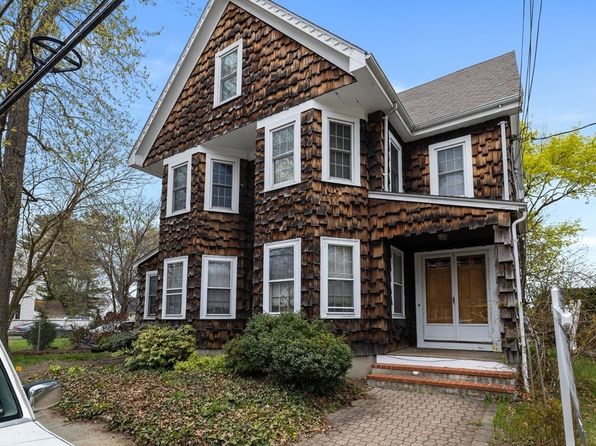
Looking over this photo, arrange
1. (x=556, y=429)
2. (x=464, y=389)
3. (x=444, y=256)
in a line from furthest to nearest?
(x=444, y=256), (x=464, y=389), (x=556, y=429)

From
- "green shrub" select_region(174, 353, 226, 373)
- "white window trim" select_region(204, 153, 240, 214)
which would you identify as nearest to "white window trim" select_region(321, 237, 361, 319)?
"green shrub" select_region(174, 353, 226, 373)

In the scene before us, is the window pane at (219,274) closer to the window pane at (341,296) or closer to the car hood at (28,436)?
the window pane at (341,296)

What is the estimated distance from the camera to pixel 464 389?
788cm

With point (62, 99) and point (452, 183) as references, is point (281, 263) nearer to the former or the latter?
point (452, 183)

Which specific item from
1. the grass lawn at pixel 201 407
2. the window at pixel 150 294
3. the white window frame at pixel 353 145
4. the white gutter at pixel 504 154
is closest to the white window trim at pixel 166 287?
the window at pixel 150 294

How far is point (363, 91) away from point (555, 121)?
19.9 meters

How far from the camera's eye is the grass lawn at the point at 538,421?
15.7 ft

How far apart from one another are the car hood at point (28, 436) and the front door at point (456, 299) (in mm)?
9154

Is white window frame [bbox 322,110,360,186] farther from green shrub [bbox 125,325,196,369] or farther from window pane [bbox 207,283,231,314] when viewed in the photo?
green shrub [bbox 125,325,196,369]

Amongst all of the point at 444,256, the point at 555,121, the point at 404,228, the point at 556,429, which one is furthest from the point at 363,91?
the point at 555,121

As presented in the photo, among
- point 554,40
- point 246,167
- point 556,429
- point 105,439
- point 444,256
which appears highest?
point 554,40

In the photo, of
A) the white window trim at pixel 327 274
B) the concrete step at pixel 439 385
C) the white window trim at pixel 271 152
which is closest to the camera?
the concrete step at pixel 439 385

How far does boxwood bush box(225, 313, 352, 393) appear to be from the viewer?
7.30 metres

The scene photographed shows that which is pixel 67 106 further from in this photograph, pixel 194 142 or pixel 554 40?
pixel 554 40
